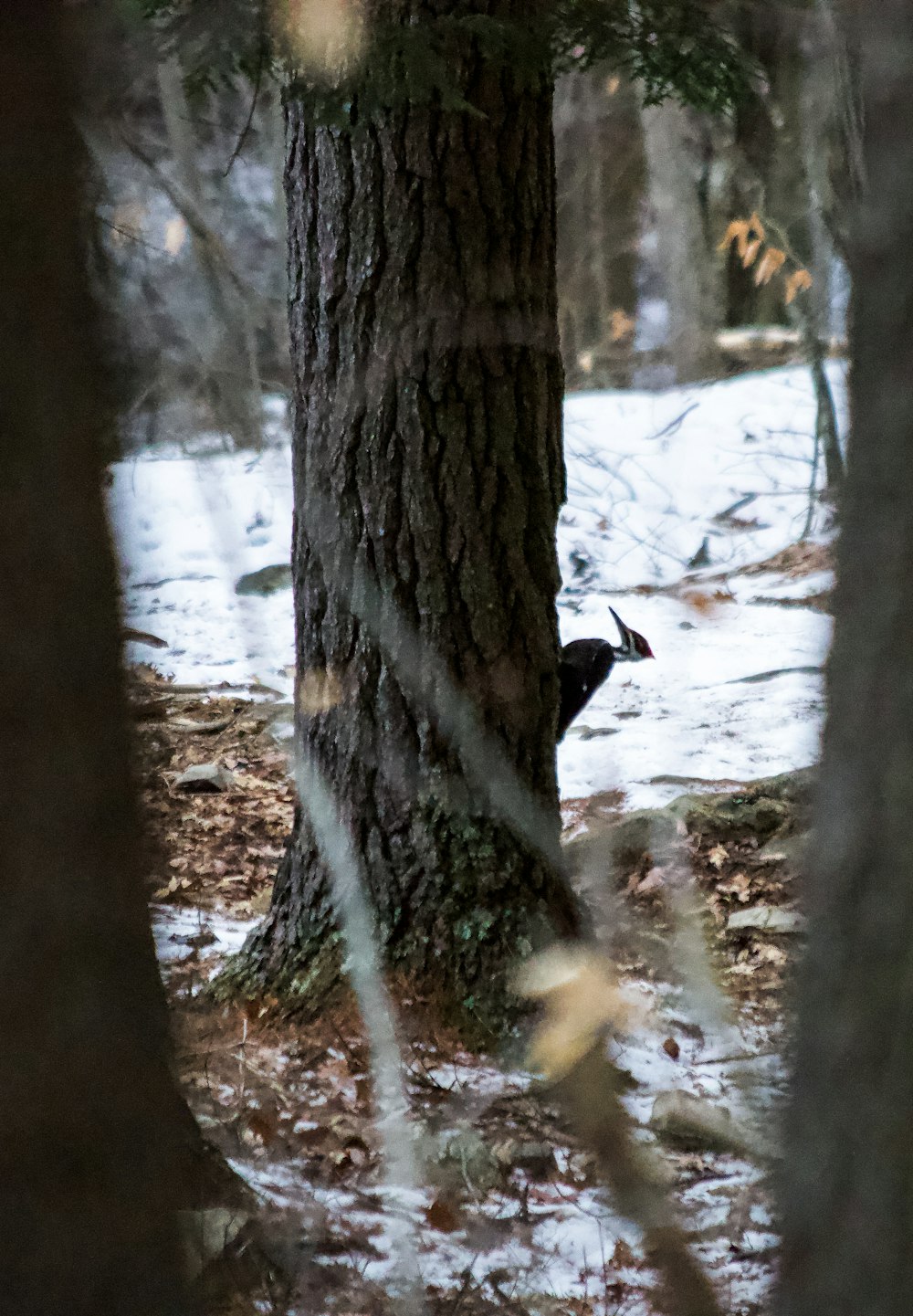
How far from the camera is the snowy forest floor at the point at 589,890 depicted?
2.75m

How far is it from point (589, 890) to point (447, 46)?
298 cm

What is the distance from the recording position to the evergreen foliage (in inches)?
98.7

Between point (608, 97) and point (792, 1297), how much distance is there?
16945 millimetres

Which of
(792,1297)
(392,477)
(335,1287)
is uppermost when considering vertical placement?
(392,477)

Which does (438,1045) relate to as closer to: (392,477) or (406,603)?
(406,603)

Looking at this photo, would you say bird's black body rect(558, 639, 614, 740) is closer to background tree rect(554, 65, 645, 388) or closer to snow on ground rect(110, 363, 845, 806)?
snow on ground rect(110, 363, 845, 806)

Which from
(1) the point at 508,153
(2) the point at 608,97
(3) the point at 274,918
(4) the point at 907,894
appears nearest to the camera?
(4) the point at 907,894

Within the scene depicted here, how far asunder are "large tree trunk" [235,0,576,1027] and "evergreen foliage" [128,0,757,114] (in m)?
0.15

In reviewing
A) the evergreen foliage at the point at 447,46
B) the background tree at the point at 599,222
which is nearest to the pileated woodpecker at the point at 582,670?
the evergreen foliage at the point at 447,46

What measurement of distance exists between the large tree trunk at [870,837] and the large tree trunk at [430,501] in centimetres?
214

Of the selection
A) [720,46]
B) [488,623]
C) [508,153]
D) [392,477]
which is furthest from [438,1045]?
[720,46]

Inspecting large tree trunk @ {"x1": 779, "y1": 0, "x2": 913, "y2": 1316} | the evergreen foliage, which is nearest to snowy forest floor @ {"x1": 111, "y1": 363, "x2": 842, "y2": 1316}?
large tree trunk @ {"x1": 779, "y1": 0, "x2": 913, "y2": 1316}

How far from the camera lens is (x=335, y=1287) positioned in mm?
2629

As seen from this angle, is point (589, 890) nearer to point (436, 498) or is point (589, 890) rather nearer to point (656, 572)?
point (436, 498)
